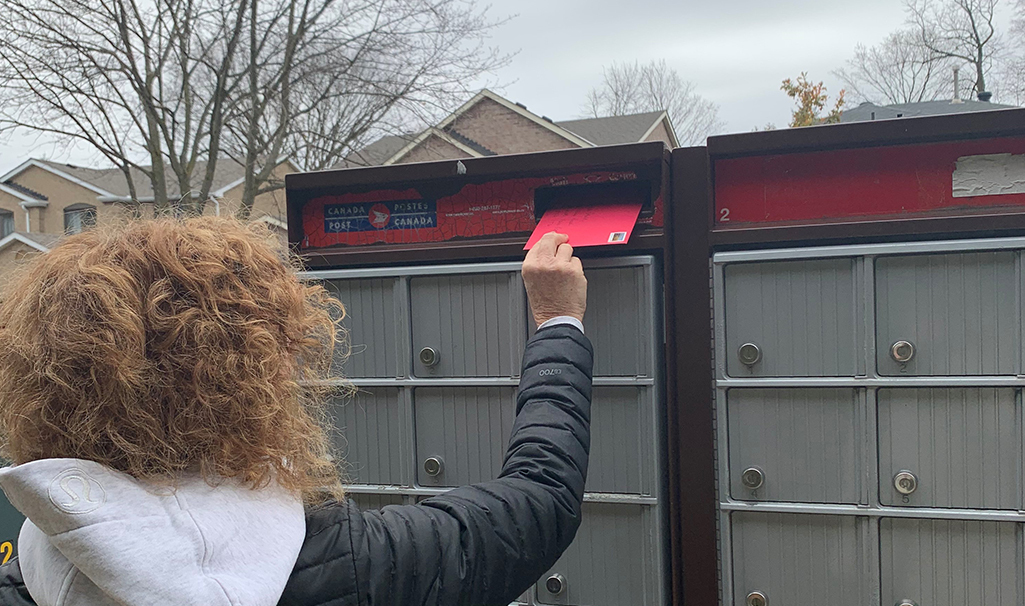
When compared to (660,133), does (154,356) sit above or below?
below

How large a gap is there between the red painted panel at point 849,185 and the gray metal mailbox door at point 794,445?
496 millimetres

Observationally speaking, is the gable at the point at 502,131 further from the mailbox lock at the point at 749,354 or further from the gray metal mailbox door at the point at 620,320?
the mailbox lock at the point at 749,354

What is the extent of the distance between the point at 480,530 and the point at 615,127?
2463 cm

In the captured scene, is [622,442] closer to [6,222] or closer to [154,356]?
[154,356]

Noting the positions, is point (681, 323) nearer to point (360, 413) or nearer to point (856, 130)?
point (856, 130)

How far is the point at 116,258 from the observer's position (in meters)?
1.25

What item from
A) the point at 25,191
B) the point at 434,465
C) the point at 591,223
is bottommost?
the point at 434,465

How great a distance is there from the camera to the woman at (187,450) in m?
1.11

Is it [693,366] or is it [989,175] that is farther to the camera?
[693,366]

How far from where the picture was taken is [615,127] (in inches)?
988

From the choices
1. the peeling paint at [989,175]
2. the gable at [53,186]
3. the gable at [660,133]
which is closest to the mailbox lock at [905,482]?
the peeling paint at [989,175]

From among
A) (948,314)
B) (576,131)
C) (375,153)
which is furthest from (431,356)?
(576,131)

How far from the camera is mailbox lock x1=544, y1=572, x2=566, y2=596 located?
2406 mm

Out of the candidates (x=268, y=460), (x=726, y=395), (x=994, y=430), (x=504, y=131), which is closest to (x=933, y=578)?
(x=994, y=430)
